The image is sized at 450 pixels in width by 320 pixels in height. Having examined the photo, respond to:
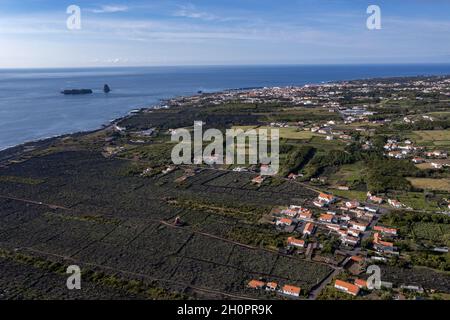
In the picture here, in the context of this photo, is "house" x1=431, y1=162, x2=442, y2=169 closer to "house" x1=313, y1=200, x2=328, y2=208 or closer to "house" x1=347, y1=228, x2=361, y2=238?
"house" x1=313, y1=200, x2=328, y2=208

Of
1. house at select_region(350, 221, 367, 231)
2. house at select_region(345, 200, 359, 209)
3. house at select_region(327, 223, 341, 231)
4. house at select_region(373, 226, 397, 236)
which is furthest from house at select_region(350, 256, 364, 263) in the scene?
house at select_region(345, 200, 359, 209)

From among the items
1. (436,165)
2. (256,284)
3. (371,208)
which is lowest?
(256,284)

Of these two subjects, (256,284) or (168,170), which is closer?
(256,284)

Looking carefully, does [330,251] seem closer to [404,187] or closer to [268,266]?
[268,266]

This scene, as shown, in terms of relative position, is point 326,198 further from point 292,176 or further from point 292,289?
point 292,289

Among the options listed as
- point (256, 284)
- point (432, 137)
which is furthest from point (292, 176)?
point (432, 137)

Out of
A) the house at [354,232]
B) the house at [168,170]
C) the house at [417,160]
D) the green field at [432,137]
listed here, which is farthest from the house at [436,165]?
the house at [168,170]

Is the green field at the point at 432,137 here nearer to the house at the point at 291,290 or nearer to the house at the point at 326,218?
the house at the point at 326,218

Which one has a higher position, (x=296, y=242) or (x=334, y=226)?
(x=334, y=226)
